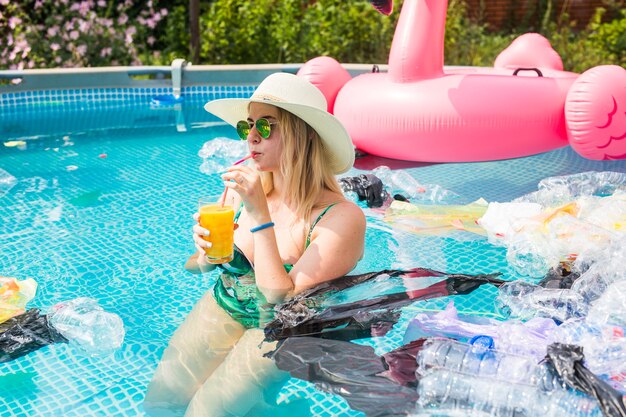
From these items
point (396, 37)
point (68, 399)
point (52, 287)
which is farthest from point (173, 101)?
point (68, 399)

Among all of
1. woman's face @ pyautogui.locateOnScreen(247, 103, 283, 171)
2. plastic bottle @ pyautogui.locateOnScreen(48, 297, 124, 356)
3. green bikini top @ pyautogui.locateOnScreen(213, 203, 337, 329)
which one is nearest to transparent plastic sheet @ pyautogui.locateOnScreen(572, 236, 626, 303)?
green bikini top @ pyautogui.locateOnScreen(213, 203, 337, 329)

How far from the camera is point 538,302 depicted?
3311 millimetres

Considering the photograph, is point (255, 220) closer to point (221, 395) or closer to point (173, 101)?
point (221, 395)

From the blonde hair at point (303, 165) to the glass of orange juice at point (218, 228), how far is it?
1.07ft

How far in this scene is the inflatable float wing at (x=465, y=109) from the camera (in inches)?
201

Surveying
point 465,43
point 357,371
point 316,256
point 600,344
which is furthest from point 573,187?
point 465,43

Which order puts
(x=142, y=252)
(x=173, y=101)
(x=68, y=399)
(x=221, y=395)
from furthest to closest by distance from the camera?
(x=173, y=101) → (x=142, y=252) → (x=68, y=399) → (x=221, y=395)

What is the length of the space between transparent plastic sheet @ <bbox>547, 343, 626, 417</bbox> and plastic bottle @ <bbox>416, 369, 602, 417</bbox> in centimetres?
8

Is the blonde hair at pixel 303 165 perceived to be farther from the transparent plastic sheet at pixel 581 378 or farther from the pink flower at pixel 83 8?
the pink flower at pixel 83 8

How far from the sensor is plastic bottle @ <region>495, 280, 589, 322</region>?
3.19 metres

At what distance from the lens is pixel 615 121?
5.05 m

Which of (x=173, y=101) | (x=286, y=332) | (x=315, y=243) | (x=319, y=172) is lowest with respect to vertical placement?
(x=173, y=101)

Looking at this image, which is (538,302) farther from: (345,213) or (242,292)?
(242,292)

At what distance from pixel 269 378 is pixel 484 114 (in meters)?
3.41
